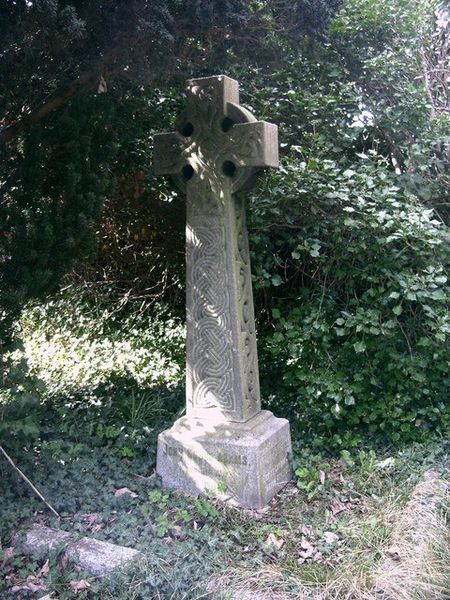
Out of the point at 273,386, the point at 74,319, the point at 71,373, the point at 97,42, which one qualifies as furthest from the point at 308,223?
the point at 74,319

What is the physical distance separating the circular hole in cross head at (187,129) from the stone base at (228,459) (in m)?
1.96

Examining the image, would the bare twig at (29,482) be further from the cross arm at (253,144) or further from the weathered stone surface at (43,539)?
the cross arm at (253,144)

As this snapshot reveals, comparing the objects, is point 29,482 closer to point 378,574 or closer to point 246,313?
point 246,313

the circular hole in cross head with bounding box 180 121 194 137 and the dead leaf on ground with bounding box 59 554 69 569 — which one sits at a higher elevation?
the circular hole in cross head with bounding box 180 121 194 137

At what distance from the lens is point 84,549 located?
308 centimetres

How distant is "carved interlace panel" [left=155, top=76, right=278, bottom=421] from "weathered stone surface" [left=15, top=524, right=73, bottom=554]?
1.21 meters

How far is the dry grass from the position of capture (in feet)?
9.22

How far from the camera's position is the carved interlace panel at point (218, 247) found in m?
3.97

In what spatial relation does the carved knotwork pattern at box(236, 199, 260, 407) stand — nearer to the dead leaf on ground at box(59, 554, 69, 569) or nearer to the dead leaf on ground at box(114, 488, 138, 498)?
the dead leaf on ground at box(114, 488, 138, 498)

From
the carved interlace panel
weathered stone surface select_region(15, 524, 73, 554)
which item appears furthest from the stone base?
weathered stone surface select_region(15, 524, 73, 554)

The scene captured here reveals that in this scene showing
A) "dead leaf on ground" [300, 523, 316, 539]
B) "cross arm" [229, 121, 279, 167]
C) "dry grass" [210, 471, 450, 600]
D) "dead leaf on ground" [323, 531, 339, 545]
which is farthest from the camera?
"cross arm" [229, 121, 279, 167]

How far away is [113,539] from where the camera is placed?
3.23 metres

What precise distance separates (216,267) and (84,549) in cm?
188

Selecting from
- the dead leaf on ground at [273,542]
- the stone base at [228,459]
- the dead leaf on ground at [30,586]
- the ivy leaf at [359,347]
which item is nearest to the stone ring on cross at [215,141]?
the ivy leaf at [359,347]
